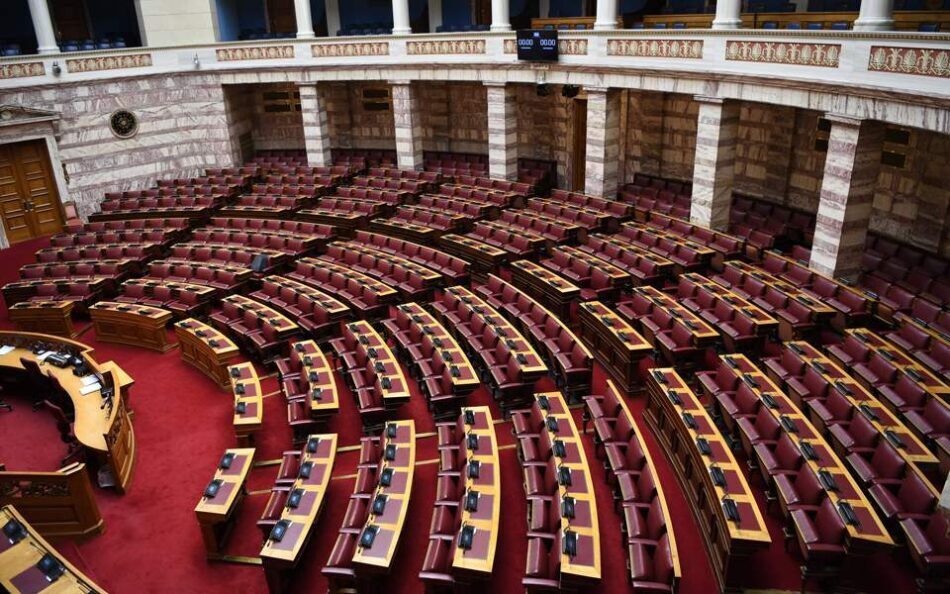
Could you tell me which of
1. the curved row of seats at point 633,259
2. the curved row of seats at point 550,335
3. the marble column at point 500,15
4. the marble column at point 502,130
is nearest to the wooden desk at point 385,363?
the curved row of seats at point 550,335

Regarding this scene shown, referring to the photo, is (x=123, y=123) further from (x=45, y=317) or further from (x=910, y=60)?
(x=910, y=60)

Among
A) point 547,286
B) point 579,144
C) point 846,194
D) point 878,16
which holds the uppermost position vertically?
point 878,16

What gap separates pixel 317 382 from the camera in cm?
1162

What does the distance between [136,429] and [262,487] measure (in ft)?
10.9

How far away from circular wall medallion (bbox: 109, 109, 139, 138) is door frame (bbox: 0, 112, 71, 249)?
178 cm

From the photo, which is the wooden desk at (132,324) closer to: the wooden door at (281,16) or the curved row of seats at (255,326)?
the curved row of seats at (255,326)

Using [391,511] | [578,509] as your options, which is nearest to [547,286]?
[578,509]

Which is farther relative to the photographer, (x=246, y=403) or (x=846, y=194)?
(x=846, y=194)

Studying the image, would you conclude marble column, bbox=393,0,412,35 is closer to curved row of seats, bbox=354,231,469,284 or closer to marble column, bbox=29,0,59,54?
curved row of seats, bbox=354,231,469,284

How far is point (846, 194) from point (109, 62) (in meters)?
22.0

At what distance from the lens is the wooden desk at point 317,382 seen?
36.0 feet

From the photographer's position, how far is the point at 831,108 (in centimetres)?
1273

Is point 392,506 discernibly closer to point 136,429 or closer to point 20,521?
point 20,521

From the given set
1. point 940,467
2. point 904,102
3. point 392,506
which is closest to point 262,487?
point 392,506
